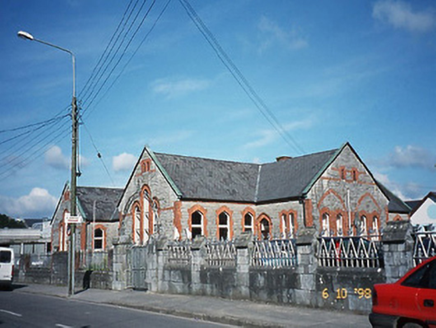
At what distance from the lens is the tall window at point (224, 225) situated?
30484 millimetres

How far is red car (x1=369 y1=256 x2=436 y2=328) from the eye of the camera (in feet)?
23.0

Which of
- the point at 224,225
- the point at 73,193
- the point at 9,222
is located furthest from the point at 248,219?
the point at 9,222

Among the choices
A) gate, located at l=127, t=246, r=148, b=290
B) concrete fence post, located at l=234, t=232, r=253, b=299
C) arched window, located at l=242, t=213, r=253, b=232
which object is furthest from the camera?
arched window, located at l=242, t=213, r=253, b=232

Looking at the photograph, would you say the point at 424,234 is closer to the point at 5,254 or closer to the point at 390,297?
the point at 390,297


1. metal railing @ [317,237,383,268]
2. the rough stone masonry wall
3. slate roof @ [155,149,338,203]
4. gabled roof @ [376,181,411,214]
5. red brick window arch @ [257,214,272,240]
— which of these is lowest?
the rough stone masonry wall

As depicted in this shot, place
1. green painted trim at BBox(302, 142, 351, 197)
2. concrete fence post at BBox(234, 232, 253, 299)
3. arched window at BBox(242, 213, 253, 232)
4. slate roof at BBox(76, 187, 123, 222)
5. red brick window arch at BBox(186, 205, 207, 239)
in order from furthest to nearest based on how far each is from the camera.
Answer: slate roof at BBox(76, 187, 123, 222) < arched window at BBox(242, 213, 253, 232) < red brick window arch at BBox(186, 205, 207, 239) < green painted trim at BBox(302, 142, 351, 197) < concrete fence post at BBox(234, 232, 253, 299)

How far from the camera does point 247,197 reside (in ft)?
104

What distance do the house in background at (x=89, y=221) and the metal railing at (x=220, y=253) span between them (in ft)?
77.5

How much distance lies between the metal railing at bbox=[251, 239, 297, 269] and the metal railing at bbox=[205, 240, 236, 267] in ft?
3.90

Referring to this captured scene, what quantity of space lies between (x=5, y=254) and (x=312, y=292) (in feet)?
56.2

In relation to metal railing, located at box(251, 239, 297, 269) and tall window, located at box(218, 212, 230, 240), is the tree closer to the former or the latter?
tall window, located at box(218, 212, 230, 240)

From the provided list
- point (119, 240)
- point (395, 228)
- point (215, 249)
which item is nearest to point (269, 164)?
point (119, 240)

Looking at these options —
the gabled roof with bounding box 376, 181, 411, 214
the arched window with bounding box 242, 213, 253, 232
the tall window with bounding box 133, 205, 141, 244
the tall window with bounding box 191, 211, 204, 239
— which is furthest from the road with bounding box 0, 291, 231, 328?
the gabled roof with bounding box 376, 181, 411, 214

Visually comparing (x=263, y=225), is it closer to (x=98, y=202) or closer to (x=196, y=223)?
(x=196, y=223)
